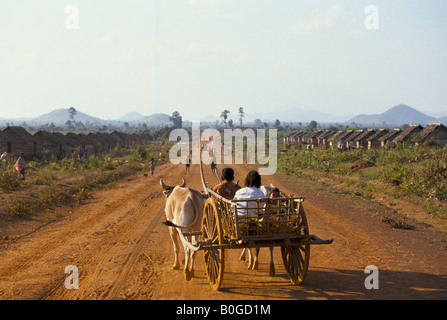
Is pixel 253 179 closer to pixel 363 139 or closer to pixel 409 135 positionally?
pixel 409 135

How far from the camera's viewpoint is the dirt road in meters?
5.84

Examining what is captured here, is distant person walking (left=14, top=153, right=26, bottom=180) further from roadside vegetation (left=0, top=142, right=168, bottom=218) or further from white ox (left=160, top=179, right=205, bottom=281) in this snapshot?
white ox (left=160, top=179, right=205, bottom=281)

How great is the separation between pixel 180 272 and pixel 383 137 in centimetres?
3636

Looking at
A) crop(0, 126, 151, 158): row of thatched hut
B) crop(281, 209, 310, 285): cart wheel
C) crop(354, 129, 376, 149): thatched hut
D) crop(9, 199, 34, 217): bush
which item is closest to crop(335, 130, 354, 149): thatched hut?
crop(354, 129, 376, 149): thatched hut

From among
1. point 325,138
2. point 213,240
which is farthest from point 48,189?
point 325,138

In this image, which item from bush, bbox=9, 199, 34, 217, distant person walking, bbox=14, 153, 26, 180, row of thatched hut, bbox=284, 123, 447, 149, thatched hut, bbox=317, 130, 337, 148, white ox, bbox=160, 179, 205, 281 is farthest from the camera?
thatched hut, bbox=317, 130, 337, 148

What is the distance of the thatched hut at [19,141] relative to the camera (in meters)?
29.9

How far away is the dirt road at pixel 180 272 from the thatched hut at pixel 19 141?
22070 mm

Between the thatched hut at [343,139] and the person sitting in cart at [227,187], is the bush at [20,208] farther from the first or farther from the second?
the thatched hut at [343,139]

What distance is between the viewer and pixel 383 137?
38188 millimetres

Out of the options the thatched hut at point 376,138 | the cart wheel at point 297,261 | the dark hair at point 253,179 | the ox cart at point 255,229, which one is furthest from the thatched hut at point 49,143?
the thatched hut at point 376,138
